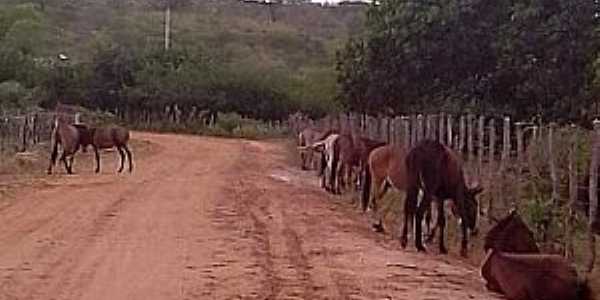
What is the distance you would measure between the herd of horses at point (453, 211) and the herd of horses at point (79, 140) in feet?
25.5

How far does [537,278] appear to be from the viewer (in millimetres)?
11609

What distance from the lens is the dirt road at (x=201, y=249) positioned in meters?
11.8

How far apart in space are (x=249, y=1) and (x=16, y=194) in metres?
116

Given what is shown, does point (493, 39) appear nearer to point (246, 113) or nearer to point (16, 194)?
point (16, 194)

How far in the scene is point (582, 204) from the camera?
1479 centimetres

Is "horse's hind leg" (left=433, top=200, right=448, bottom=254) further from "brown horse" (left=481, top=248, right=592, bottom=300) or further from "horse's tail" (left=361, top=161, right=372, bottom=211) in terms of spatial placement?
"horse's tail" (left=361, top=161, right=372, bottom=211)

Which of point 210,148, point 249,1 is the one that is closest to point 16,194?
point 210,148

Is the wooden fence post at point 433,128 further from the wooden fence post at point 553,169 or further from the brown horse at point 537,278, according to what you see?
the brown horse at point 537,278

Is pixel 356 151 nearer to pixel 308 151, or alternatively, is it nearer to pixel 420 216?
pixel 420 216

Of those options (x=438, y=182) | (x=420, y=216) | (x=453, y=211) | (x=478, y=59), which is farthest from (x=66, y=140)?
(x=438, y=182)

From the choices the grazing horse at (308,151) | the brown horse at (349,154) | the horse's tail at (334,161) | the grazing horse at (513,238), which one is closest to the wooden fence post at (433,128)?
the brown horse at (349,154)

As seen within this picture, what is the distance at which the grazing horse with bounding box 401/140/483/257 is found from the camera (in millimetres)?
15555

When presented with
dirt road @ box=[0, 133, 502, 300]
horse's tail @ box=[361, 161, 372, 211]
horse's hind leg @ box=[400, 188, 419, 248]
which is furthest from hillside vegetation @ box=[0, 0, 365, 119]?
horse's hind leg @ box=[400, 188, 419, 248]

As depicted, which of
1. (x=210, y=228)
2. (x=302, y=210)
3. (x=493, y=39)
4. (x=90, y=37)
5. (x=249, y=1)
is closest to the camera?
(x=210, y=228)
